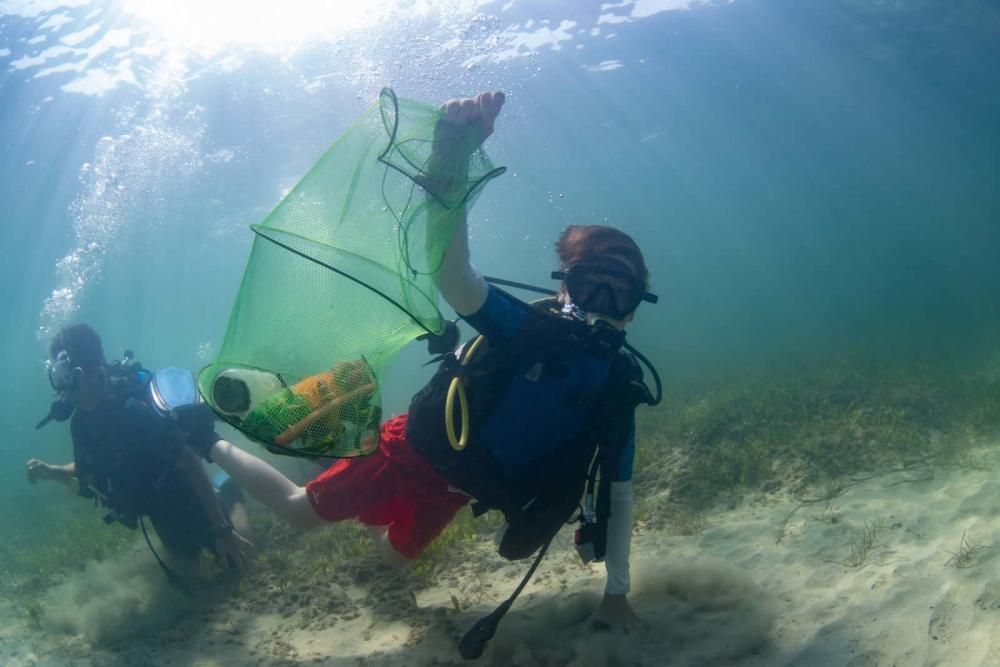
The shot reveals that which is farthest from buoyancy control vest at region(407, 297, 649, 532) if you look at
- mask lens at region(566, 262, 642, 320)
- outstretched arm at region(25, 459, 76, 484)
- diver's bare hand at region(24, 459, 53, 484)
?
diver's bare hand at region(24, 459, 53, 484)

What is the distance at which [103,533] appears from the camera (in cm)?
888

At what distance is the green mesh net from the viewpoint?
2.55 meters

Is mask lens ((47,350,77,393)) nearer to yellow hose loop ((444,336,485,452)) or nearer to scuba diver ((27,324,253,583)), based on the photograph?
scuba diver ((27,324,253,583))

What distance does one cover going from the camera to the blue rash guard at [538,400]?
3088 mm

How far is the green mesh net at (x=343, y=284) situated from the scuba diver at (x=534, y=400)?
10 centimetres

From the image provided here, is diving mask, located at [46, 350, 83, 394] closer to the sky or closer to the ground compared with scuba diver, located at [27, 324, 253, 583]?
closer to the sky

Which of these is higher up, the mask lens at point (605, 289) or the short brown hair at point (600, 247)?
the short brown hair at point (600, 247)

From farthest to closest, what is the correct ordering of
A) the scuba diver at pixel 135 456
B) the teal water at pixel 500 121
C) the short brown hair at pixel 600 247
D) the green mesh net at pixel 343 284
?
1. the teal water at pixel 500 121
2. the scuba diver at pixel 135 456
3. the short brown hair at pixel 600 247
4. the green mesh net at pixel 343 284

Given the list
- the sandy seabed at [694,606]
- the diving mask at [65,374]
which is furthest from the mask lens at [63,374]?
the sandy seabed at [694,606]

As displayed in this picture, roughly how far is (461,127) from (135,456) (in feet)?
16.4

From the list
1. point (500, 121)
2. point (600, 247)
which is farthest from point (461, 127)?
point (500, 121)

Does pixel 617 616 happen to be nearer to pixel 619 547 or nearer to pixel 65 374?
pixel 619 547

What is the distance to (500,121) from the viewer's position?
26.2 meters

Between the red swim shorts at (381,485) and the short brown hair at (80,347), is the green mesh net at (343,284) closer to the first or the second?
the red swim shorts at (381,485)
